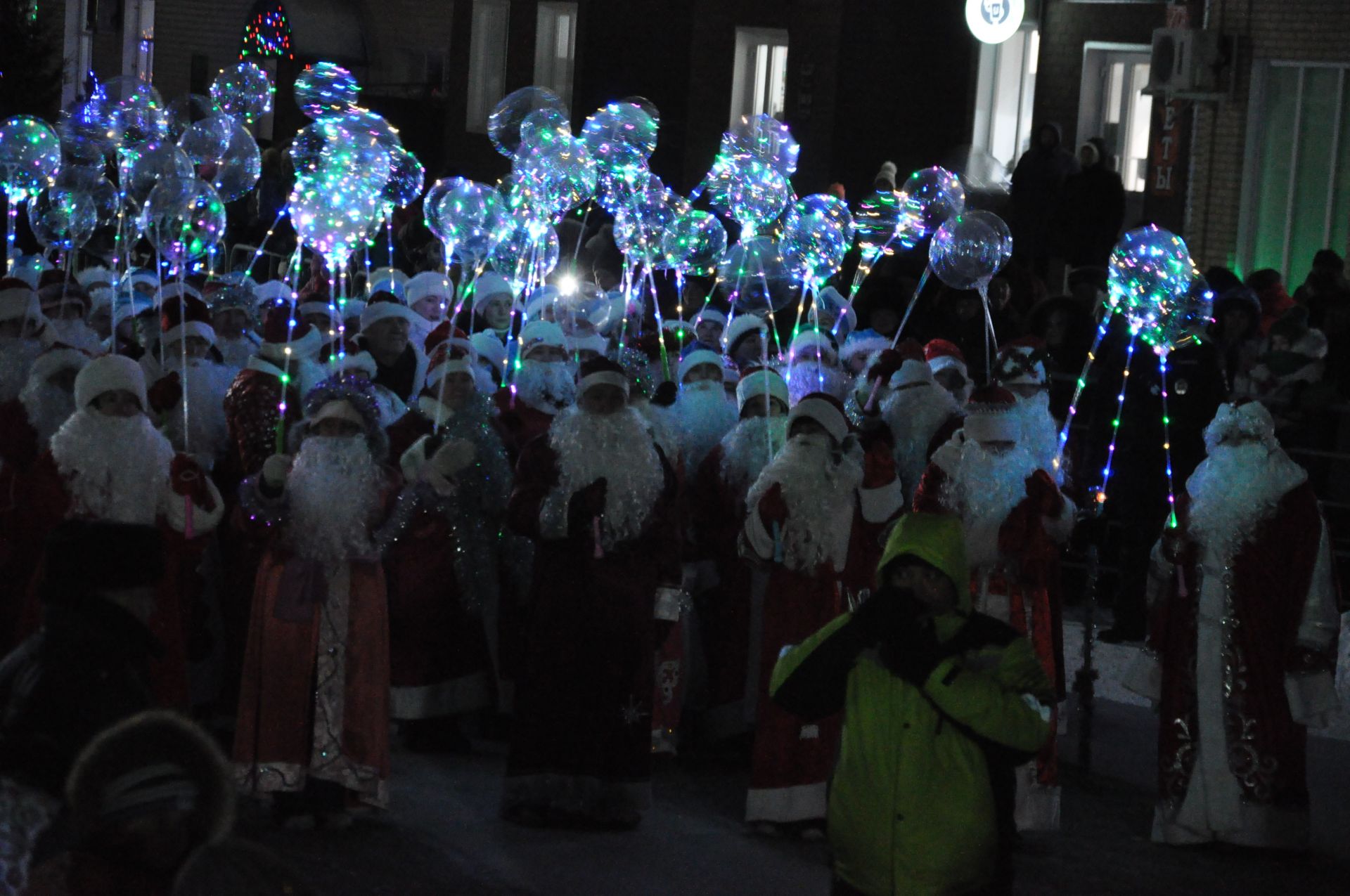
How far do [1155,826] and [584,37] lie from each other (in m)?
18.8

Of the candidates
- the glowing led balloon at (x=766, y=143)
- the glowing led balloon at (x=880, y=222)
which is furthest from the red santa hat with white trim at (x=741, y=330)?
the glowing led balloon at (x=766, y=143)

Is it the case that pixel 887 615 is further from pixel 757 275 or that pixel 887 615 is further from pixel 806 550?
pixel 757 275

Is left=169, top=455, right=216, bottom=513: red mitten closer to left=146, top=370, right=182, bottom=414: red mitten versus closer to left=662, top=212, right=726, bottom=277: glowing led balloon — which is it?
left=146, top=370, right=182, bottom=414: red mitten

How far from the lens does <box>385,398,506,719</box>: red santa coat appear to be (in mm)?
9000

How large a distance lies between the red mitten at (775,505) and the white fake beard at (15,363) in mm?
3987

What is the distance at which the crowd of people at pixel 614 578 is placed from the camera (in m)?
4.96

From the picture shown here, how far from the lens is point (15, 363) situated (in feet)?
32.7

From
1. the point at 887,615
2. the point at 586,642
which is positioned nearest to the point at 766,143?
the point at 586,642

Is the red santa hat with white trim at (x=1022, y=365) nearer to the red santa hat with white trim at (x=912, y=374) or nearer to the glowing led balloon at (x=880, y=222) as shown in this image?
the red santa hat with white trim at (x=912, y=374)

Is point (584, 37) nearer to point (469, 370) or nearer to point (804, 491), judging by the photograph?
point (469, 370)

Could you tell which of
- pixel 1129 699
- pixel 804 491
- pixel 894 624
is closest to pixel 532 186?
pixel 804 491

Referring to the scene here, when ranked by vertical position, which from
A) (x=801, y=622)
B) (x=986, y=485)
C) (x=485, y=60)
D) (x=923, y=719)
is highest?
(x=485, y=60)

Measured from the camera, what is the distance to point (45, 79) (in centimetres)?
2406

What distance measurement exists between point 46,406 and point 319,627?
6.37ft
